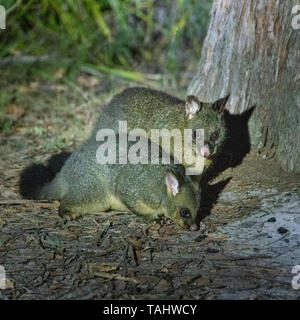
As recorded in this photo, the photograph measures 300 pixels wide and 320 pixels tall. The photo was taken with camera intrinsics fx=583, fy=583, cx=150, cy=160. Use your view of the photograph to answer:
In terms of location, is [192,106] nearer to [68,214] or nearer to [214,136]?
[214,136]

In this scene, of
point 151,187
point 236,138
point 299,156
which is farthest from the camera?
point 236,138

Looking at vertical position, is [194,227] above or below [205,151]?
below

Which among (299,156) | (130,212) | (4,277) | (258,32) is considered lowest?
(4,277)

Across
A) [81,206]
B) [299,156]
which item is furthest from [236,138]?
[81,206]

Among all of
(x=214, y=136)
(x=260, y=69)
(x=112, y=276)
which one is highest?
(x=260, y=69)

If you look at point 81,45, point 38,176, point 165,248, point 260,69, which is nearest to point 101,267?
point 165,248

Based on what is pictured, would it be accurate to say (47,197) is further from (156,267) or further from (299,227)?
(299,227)

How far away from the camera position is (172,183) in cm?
468

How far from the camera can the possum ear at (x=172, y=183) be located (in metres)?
4.63

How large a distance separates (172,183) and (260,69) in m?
1.57

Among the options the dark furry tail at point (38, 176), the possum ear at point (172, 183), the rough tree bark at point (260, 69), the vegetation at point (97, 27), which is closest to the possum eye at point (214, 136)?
the rough tree bark at point (260, 69)

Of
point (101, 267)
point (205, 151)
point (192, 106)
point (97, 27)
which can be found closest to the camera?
point (101, 267)

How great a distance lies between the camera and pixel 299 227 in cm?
450

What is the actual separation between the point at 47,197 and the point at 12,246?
81 cm
